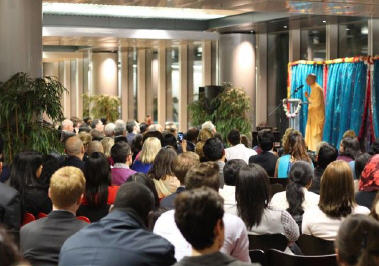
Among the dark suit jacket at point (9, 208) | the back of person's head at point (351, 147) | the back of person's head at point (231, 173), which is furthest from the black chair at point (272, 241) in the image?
the back of person's head at point (351, 147)

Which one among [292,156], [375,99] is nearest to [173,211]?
[292,156]

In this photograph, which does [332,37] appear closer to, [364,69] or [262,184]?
[364,69]

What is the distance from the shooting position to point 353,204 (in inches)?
186

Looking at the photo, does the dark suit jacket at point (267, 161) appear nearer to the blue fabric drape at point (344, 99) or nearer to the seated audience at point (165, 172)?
the seated audience at point (165, 172)

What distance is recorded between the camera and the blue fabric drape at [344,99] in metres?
14.0

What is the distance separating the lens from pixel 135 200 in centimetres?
337

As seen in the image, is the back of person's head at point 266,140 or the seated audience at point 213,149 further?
the back of person's head at point 266,140

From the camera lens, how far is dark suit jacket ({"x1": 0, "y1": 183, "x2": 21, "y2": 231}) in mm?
4254

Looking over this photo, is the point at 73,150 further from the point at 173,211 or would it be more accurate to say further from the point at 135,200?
the point at 135,200

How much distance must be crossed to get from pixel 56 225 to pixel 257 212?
132 cm

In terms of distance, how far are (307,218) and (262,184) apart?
421 millimetres

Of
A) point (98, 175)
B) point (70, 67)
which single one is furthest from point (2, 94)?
point (70, 67)

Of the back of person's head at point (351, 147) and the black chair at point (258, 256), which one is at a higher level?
the back of person's head at point (351, 147)

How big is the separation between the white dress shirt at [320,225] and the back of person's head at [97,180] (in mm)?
1657
